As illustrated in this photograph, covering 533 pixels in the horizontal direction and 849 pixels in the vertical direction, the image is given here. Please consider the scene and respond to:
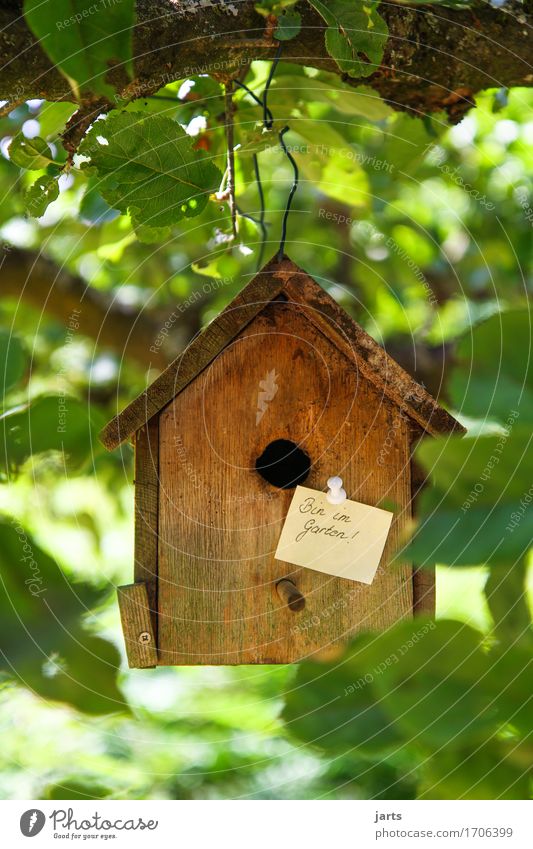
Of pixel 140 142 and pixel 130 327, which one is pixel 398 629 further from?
pixel 130 327

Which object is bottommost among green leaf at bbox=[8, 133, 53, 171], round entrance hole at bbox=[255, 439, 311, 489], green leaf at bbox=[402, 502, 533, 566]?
green leaf at bbox=[402, 502, 533, 566]

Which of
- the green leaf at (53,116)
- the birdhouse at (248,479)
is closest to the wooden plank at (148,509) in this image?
the birdhouse at (248,479)

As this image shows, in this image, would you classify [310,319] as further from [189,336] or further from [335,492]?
[189,336]

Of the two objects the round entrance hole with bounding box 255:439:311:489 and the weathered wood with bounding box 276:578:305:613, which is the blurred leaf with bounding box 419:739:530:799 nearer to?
the weathered wood with bounding box 276:578:305:613

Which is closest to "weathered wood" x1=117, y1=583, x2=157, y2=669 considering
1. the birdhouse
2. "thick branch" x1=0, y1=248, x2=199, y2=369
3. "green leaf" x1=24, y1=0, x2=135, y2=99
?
the birdhouse

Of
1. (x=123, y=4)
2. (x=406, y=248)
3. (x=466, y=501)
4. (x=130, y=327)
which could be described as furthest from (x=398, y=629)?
(x=406, y=248)

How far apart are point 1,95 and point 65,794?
82 centimetres

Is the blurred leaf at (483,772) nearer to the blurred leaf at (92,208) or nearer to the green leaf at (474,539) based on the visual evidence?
the green leaf at (474,539)

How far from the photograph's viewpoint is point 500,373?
20.5 inches

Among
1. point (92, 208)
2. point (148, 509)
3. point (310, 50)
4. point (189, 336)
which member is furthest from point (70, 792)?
point (189, 336)

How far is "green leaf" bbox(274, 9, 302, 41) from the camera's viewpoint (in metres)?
0.91

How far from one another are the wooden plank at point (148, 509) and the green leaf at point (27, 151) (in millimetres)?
331

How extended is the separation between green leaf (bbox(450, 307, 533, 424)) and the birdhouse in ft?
1.67

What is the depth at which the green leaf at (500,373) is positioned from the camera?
490 mm
